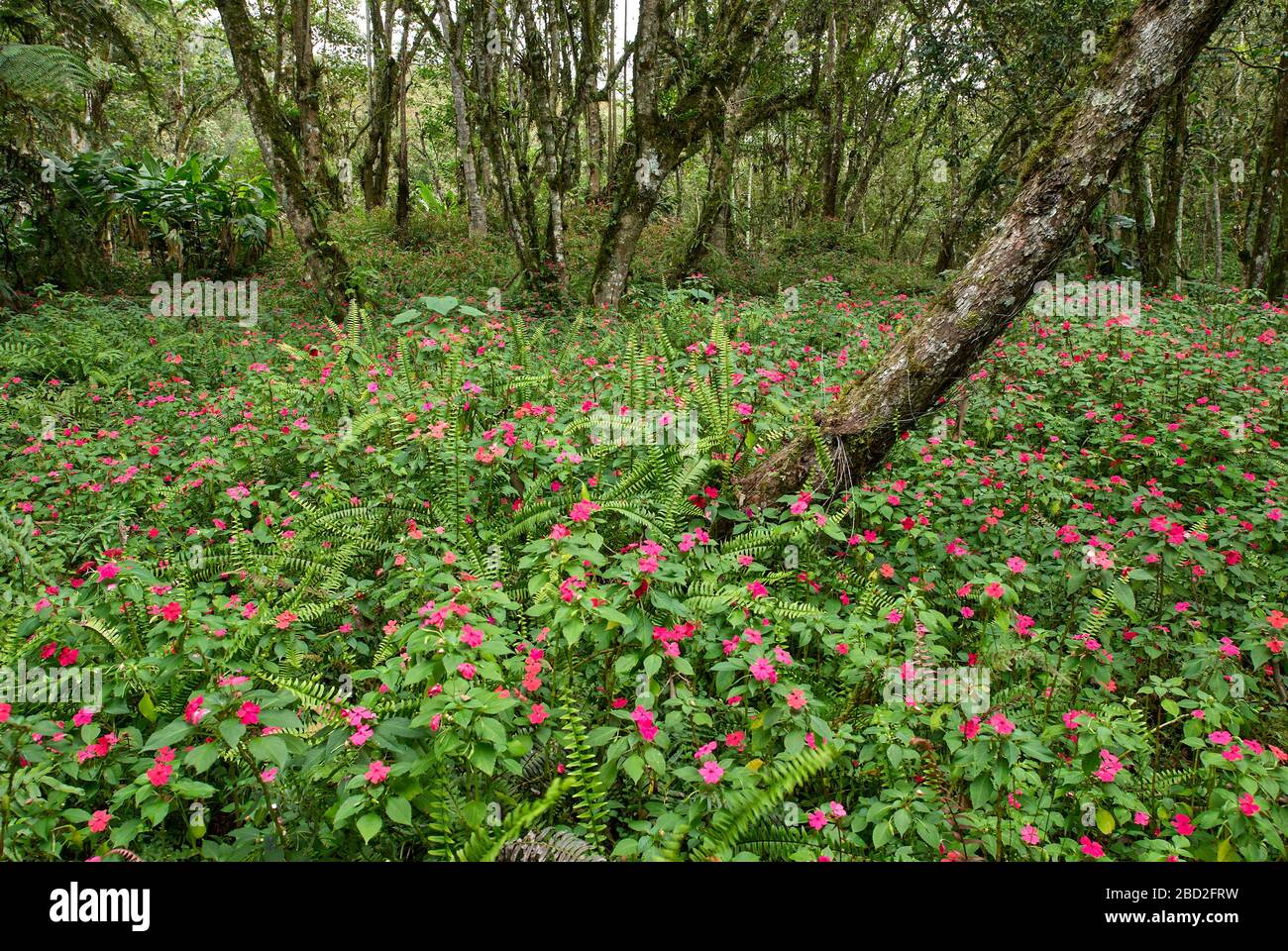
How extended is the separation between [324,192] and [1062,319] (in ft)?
33.3

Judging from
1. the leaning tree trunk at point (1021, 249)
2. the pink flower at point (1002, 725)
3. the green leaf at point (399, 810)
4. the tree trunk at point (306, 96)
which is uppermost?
the tree trunk at point (306, 96)

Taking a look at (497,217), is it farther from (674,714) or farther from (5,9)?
(674,714)

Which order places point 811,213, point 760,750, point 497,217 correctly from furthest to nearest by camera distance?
point 811,213 → point 497,217 → point 760,750

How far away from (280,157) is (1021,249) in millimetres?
7933

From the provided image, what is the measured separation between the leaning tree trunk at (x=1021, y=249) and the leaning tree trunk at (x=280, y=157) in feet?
22.8

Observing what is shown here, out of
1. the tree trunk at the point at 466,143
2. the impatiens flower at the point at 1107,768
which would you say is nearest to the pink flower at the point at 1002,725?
the impatiens flower at the point at 1107,768

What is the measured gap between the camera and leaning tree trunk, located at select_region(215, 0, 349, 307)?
775 cm

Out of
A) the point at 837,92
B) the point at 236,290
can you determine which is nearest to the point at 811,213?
the point at 837,92

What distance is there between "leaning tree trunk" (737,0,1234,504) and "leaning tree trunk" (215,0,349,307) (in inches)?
273

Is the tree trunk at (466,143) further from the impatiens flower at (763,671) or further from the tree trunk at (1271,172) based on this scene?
the impatiens flower at (763,671)

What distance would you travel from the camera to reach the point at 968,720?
105 inches

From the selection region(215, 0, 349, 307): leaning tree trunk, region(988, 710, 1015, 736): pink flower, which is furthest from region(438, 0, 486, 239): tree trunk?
region(988, 710, 1015, 736): pink flower

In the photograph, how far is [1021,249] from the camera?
389 cm

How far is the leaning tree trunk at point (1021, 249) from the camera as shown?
365 centimetres
